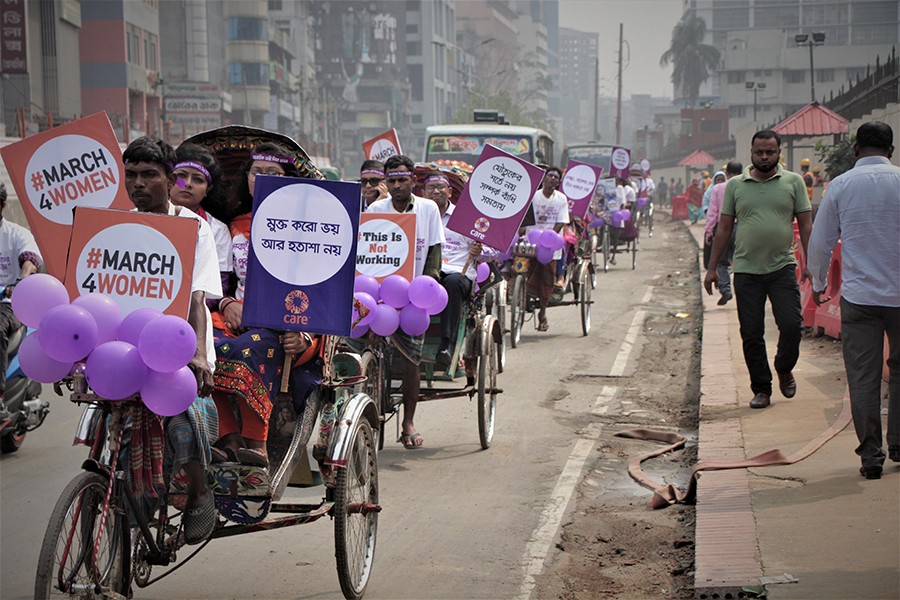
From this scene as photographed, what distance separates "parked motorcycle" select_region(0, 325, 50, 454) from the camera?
8.31 meters

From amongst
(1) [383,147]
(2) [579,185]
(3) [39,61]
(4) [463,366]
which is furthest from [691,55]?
(4) [463,366]

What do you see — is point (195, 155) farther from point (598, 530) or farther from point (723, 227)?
point (723, 227)

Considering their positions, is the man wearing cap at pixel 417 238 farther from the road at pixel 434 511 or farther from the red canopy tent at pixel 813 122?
the red canopy tent at pixel 813 122

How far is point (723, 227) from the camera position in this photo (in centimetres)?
920

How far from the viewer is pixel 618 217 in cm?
2594

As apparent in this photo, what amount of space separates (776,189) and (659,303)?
10.6m

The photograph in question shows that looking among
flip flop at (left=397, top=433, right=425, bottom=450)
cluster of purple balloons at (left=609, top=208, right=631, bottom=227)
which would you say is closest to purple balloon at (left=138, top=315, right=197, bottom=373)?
flip flop at (left=397, top=433, right=425, bottom=450)

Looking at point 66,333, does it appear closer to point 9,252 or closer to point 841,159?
point 9,252

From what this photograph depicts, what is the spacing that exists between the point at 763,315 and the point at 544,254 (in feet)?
16.8

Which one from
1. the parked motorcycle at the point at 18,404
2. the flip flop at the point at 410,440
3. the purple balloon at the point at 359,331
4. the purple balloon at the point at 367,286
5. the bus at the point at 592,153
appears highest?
the bus at the point at 592,153

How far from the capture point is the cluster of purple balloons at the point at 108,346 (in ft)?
13.7

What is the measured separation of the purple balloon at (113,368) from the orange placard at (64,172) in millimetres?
1841

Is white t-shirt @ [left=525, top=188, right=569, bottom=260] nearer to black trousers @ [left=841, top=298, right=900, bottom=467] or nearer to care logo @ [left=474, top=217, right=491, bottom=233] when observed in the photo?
care logo @ [left=474, top=217, right=491, bottom=233]

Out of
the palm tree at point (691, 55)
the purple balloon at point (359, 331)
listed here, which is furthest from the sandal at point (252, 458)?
the palm tree at point (691, 55)
